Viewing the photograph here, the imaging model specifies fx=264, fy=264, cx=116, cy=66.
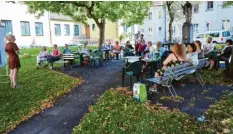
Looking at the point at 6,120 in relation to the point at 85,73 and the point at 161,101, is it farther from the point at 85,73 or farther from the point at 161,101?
the point at 85,73

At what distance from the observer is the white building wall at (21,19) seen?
27.7 m

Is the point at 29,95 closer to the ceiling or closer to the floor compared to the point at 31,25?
closer to the floor

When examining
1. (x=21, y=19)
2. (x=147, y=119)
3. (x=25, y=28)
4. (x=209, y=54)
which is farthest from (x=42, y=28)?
(x=147, y=119)

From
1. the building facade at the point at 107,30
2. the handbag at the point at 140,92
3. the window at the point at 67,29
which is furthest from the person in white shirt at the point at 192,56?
the building facade at the point at 107,30

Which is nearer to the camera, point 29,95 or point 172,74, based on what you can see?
point 172,74

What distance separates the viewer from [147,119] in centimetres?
533

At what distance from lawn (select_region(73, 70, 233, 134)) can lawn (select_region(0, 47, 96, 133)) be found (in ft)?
5.05

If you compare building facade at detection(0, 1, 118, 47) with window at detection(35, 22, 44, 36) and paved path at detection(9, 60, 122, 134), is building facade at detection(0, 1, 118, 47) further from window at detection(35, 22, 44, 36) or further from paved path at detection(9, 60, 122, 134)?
paved path at detection(9, 60, 122, 134)

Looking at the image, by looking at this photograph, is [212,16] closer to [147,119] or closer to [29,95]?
[29,95]

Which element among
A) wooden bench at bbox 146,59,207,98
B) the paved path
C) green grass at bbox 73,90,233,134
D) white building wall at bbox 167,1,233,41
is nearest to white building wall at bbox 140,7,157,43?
white building wall at bbox 167,1,233,41

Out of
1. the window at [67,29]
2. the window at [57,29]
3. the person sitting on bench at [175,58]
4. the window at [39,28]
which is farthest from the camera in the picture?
the window at [67,29]

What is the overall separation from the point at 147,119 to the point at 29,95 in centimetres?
411

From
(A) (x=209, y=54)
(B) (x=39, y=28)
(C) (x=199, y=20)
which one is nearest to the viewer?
(A) (x=209, y=54)

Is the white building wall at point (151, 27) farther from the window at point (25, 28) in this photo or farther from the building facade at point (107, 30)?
the window at point (25, 28)
